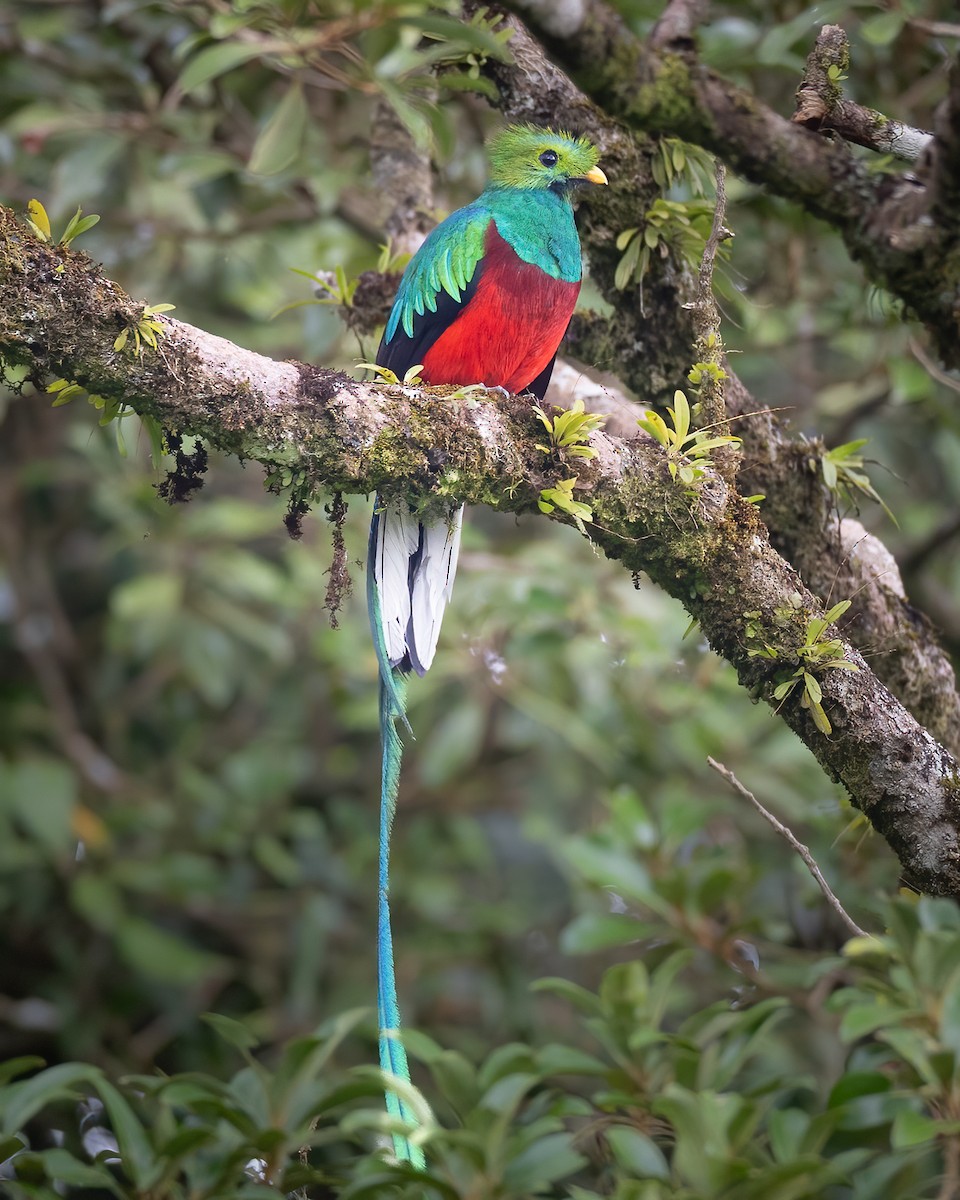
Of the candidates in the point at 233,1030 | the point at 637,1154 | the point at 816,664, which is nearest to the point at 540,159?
the point at 816,664

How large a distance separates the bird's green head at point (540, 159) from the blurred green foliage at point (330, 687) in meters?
0.18

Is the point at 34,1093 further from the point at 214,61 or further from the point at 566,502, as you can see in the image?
the point at 214,61

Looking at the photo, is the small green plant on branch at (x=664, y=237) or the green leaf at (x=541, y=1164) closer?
the green leaf at (x=541, y=1164)

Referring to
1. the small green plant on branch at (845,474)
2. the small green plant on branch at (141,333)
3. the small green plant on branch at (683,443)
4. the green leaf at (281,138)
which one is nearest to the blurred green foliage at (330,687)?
the green leaf at (281,138)

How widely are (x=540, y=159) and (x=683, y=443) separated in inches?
33.2

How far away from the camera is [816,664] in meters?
2.08

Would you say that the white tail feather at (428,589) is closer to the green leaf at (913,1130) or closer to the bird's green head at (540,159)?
the bird's green head at (540,159)

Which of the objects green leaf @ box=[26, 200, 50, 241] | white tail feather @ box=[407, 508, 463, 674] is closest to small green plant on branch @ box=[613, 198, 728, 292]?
white tail feather @ box=[407, 508, 463, 674]

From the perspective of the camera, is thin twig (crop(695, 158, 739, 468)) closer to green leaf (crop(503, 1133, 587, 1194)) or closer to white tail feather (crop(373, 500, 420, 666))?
white tail feather (crop(373, 500, 420, 666))

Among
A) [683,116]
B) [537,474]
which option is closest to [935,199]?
[683,116]

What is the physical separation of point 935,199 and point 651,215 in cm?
80

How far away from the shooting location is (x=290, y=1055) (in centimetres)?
191

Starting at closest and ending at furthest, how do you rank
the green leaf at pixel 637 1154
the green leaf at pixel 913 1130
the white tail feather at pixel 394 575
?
the green leaf at pixel 913 1130 → the green leaf at pixel 637 1154 → the white tail feather at pixel 394 575

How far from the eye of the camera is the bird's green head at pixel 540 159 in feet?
8.13
